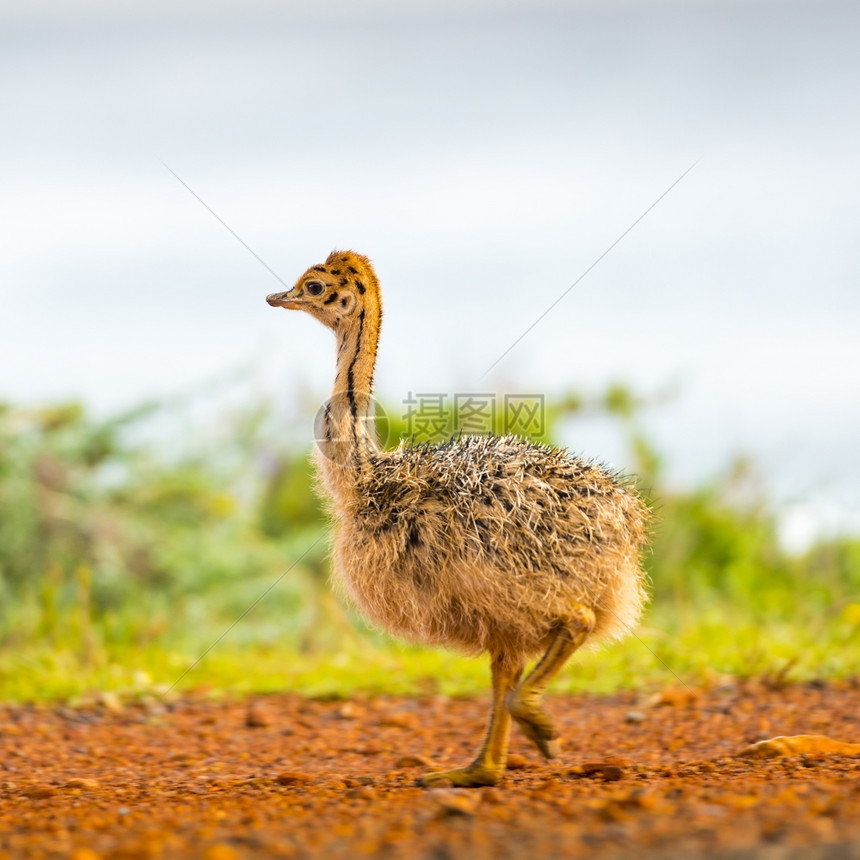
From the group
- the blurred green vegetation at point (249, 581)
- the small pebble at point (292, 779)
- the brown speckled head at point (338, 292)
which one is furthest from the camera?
the blurred green vegetation at point (249, 581)

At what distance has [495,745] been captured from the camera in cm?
446

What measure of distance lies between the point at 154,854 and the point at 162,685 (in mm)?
4284

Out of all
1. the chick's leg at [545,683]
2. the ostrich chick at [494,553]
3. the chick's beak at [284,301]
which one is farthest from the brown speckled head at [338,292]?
the chick's leg at [545,683]

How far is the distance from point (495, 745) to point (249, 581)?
20.0ft

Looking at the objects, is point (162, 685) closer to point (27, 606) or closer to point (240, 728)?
point (240, 728)

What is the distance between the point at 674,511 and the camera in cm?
1152

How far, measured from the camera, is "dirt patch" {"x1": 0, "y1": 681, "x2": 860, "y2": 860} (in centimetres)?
291

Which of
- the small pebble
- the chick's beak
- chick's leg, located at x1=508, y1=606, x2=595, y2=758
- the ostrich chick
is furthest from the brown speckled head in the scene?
the small pebble

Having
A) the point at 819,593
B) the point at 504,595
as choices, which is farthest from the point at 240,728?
the point at 819,593

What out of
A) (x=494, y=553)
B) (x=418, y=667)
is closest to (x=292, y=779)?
(x=494, y=553)

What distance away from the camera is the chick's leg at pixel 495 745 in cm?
435

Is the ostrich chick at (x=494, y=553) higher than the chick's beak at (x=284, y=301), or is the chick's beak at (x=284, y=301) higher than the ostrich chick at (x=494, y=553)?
the chick's beak at (x=284, y=301)

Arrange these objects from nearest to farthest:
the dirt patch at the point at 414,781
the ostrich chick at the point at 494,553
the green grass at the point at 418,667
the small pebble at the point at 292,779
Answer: the dirt patch at the point at 414,781 < the ostrich chick at the point at 494,553 < the small pebble at the point at 292,779 < the green grass at the point at 418,667

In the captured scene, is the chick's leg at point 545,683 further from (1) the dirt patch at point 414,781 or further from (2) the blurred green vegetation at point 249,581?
(2) the blurred green vegetation at point 249,581
